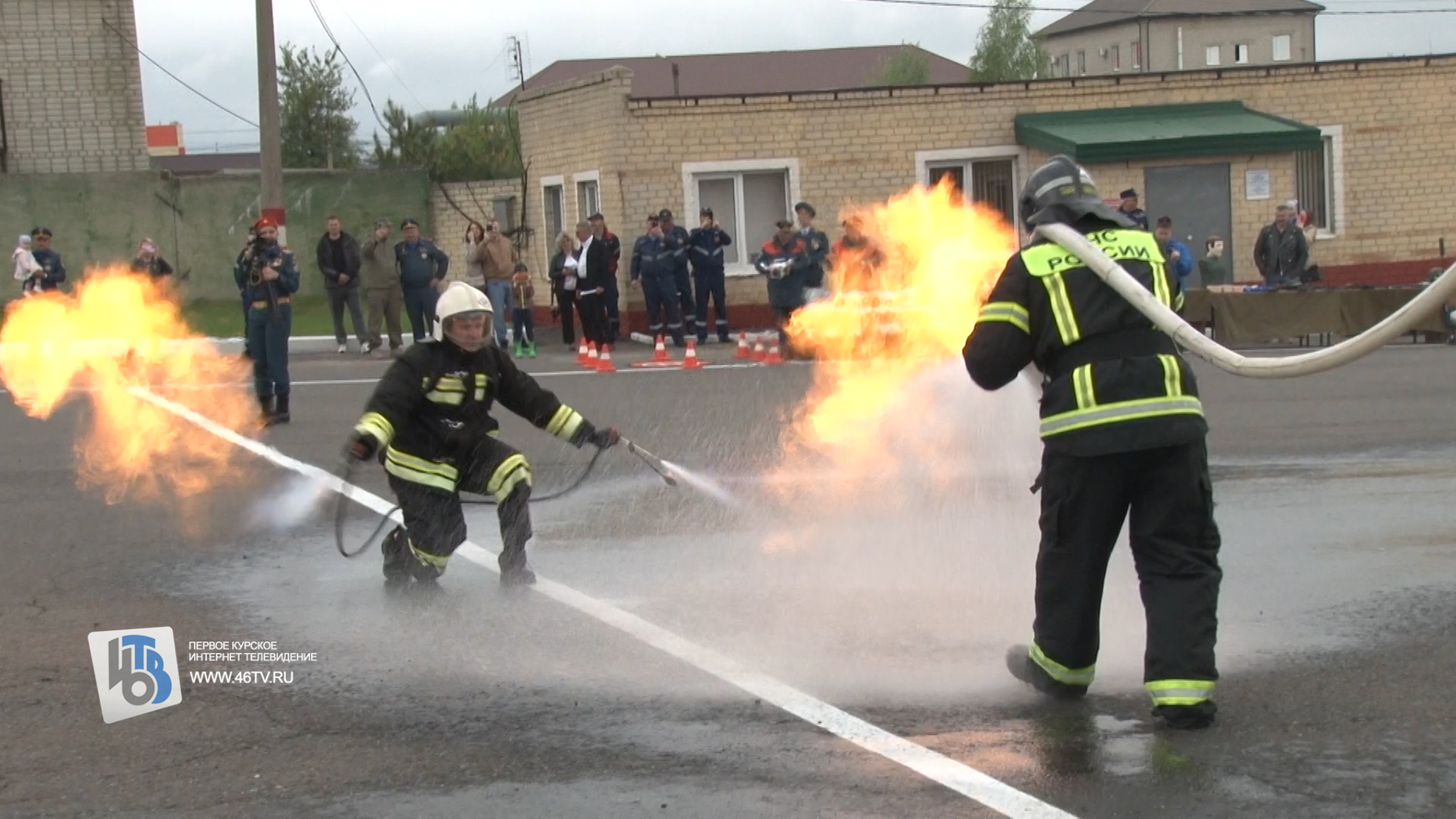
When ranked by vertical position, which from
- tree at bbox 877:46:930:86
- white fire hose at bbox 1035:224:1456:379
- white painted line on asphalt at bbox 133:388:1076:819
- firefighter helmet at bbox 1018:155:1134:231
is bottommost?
white painted line on asphalt at bbox 133:388:1076:819

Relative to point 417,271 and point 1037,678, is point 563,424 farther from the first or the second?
point 417,271

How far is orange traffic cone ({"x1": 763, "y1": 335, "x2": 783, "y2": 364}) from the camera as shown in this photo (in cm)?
1892

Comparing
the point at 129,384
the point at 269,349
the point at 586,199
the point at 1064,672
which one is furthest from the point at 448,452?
the point at 586,199

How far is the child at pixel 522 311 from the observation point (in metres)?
21.9

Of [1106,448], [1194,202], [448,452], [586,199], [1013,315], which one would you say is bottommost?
[448,452]

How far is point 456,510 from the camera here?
765cm

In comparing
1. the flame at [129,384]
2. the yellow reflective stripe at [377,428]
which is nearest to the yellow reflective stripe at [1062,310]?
the yellow reflective stripe at [377,428]

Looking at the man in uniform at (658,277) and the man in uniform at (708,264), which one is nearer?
the man in uniform at (658,277)

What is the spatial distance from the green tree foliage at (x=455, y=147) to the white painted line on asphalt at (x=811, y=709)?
140 feet

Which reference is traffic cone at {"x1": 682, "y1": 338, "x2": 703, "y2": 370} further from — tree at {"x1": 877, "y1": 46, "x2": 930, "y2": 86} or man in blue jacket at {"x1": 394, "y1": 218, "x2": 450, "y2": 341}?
tree at {"x1": 877, "y1": 46, "x2": 930, "y2": 86}

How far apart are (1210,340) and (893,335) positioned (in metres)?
5.96

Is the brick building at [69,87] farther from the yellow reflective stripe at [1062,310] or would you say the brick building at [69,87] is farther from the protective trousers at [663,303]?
the yellow reflective stripe at [1062,310]

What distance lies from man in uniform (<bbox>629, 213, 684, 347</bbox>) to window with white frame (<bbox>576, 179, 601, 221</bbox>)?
10.5ft

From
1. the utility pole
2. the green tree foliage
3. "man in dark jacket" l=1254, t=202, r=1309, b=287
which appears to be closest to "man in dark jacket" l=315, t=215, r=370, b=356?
the utility pole
